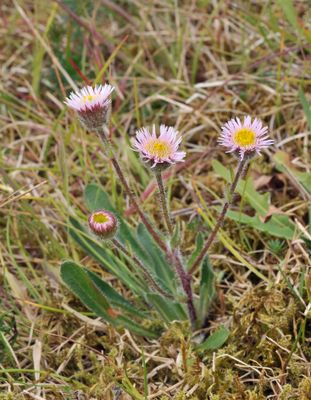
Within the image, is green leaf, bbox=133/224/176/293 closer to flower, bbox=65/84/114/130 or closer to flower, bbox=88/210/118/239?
flower, bbox=88/210/118/239

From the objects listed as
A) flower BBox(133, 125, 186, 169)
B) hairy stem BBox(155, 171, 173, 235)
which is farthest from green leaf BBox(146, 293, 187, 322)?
flower BBox(133, 125, 186, 169)

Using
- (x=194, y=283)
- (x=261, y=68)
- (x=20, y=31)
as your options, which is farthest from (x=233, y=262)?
(x=20, y=31)

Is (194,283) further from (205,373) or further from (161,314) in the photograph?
(205,373)

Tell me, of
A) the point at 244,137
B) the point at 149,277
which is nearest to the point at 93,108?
the point at 244,137

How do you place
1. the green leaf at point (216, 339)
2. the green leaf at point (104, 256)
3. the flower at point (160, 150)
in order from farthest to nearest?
the green leaf at point (104, 256) → the green leaf at point (216, 339) → the flower at point (160, 150)

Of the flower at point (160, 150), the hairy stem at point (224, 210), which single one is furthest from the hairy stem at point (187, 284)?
the flower at point (160, 150)

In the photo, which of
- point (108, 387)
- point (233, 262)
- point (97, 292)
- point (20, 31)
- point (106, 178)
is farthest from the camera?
point (20, 31)

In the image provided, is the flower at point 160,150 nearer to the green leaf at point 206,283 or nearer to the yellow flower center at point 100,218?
the yellow flower center at point 100,218
